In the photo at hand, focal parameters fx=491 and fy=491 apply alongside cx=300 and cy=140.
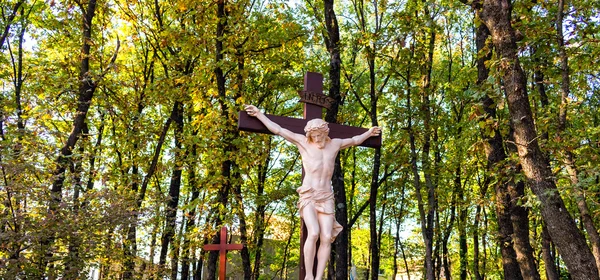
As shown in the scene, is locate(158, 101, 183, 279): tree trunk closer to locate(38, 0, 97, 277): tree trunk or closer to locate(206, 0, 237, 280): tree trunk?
locate(206, 0, 237, 280): tree trunk

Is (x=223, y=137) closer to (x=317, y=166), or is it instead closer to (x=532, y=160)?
(x=317, y=166)

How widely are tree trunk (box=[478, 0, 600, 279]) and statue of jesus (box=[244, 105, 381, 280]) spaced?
2.20m

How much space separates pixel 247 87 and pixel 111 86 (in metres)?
3.72

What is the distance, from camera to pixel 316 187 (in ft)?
18.6

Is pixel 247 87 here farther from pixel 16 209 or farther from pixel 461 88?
pixel 16 209

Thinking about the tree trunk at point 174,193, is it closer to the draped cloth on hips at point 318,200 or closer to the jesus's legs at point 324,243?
the draped cloth on hips at point 318,200

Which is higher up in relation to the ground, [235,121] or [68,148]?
[235,121]

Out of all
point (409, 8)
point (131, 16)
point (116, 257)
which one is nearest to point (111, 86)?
point (131, 16)

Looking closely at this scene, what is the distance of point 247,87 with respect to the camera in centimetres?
1419

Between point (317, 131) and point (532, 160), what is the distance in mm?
2745

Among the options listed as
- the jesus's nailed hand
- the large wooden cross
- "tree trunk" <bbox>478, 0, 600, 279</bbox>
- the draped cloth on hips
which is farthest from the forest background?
the jesus's nailed hand

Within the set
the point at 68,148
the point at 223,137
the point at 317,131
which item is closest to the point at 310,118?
the point at 317,131

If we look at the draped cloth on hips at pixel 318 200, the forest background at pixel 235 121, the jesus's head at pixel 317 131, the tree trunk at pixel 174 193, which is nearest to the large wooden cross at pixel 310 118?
the jesus's head at pixel 317 131

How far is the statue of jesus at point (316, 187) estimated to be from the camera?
5496 mm
